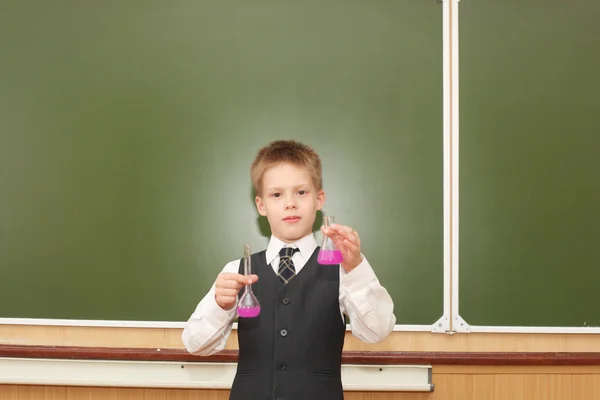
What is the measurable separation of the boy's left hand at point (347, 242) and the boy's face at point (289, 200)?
0.22m

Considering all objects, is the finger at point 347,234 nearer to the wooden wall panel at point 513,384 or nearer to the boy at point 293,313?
the boy at point 293,313

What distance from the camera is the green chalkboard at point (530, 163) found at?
221 centimetres

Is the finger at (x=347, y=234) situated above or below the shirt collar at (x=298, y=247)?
above

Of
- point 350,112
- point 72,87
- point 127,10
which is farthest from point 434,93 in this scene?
point 72,87

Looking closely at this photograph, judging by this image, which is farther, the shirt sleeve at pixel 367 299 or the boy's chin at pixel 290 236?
the boy's chin at pixel 290 236

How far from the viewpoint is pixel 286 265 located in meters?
1.63

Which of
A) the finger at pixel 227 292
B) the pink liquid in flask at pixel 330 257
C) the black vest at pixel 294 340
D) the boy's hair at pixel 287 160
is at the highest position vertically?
the boy's hair at pixel 287 160

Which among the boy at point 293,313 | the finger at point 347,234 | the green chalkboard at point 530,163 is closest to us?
the finger at point 347,234

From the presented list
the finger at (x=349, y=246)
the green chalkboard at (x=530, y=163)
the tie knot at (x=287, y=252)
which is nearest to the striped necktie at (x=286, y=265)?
the tie knot at (x=287, y=252)

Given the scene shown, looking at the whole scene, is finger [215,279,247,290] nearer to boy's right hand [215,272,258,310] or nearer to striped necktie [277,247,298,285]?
boy's right hand [215,272,258,310]

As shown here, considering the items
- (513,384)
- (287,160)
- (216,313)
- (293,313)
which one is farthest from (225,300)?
(513,384)

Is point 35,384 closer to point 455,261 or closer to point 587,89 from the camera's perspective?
point 455,261

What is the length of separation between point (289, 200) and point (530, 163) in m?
1.27

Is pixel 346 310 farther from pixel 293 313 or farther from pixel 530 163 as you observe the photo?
pixel 530 163
